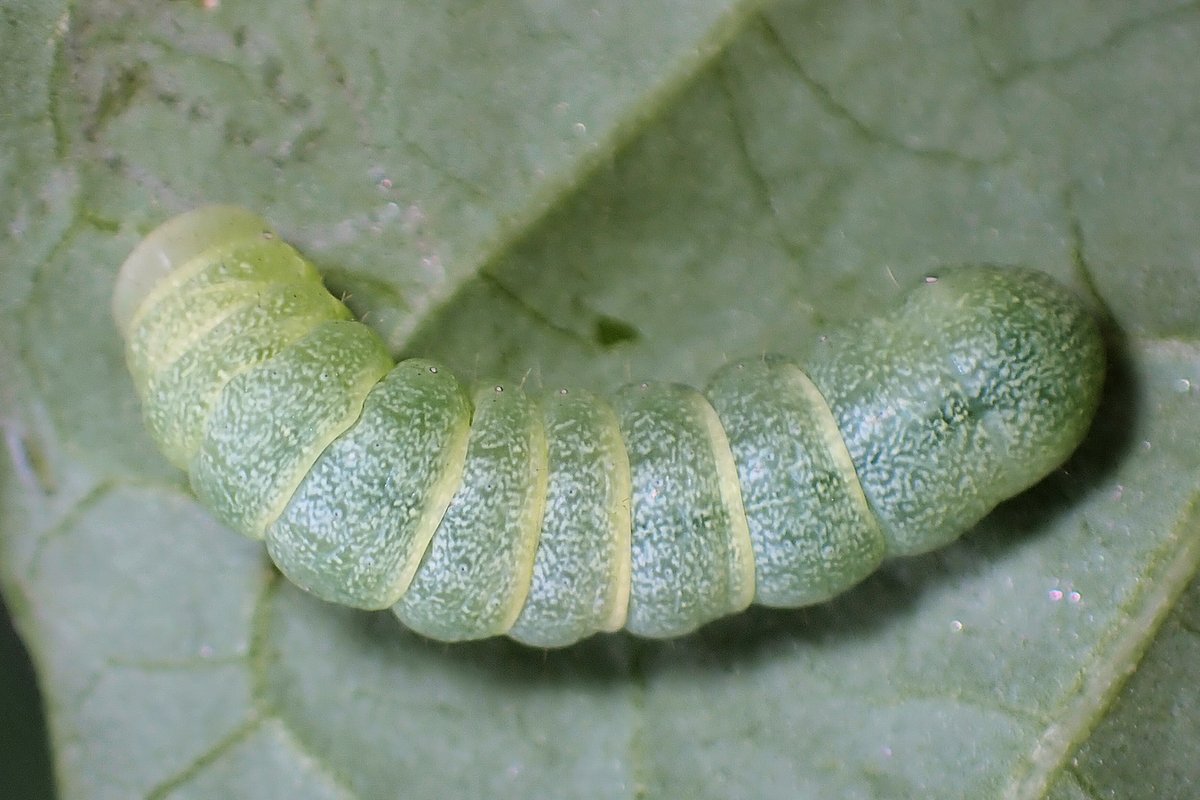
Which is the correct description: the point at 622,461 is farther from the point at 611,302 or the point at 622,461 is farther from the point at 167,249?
the point at 167,249

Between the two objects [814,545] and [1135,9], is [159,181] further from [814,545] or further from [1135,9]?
[1135,9]

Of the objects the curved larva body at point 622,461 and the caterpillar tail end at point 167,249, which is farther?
the caterpillar tail end at point 167,249

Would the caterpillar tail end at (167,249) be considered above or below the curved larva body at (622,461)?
above

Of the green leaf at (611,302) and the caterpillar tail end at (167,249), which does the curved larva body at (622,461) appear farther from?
the green leaf at (611,302)

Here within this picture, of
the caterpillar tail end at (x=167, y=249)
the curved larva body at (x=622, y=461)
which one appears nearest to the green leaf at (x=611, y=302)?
the caterpillar tail end at (x=167, y=249)

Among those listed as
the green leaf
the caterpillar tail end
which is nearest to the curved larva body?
the caterpillar tail end

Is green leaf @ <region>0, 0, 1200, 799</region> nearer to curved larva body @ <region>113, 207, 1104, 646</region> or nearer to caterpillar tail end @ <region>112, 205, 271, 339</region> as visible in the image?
caterpillar tail end @ <region>112, 205, 271, 339</region>

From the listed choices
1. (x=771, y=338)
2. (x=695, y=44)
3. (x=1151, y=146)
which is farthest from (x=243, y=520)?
(x=1151, y=146)
